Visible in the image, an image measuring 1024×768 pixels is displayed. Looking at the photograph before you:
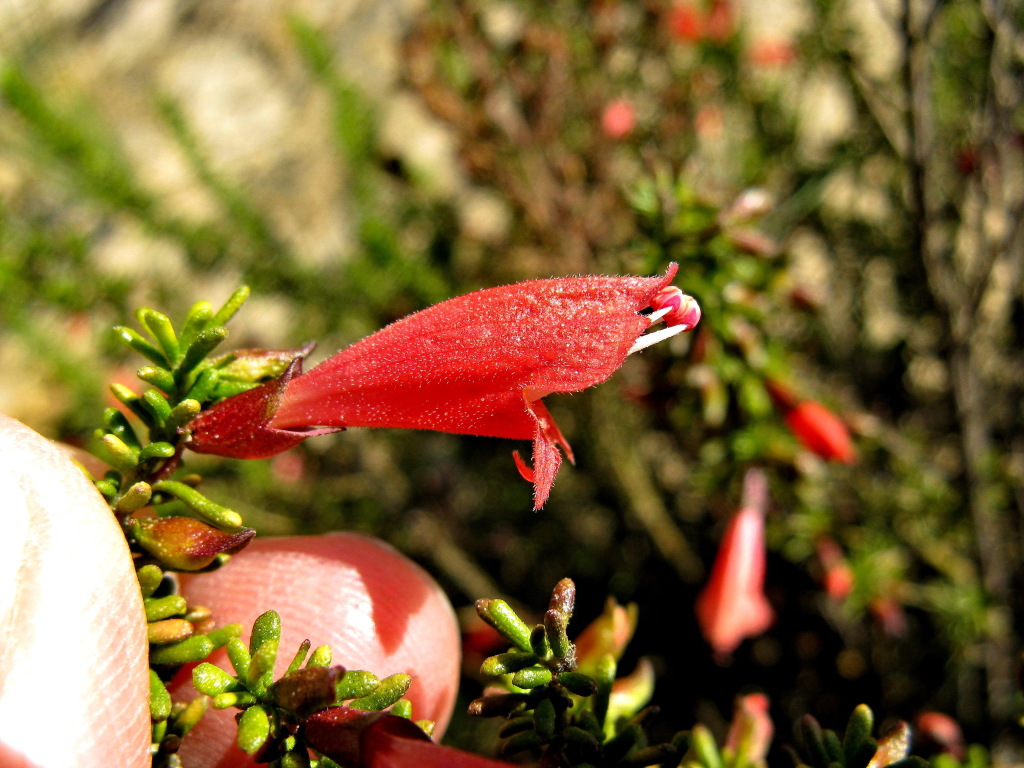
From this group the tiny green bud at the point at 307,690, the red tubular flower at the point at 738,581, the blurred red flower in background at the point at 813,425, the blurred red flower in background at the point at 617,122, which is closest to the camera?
the tiny green bud at the point at 307,690

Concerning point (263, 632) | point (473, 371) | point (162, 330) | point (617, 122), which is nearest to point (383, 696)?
point (263, 632)

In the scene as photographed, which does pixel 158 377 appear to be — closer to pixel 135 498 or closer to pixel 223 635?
pixel 135 498

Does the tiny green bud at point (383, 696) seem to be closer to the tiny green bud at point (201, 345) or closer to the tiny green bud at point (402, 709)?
the tiny green bud at point (402, 709)

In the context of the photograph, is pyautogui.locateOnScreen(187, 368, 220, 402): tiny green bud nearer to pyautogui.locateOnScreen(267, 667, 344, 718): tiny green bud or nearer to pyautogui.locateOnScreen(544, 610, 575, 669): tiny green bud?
pyautogui.locateOnScreen(267, 667, 344, 718): tiny green bud

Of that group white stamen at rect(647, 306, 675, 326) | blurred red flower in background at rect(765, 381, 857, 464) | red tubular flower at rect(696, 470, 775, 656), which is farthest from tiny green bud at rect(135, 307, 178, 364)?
red tubular flower at rect(696, 470, 775, 656)

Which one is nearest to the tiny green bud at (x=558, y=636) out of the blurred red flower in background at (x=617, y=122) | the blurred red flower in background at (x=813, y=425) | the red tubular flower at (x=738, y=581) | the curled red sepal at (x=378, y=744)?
the curled red sepal at (x=378, y=744)
